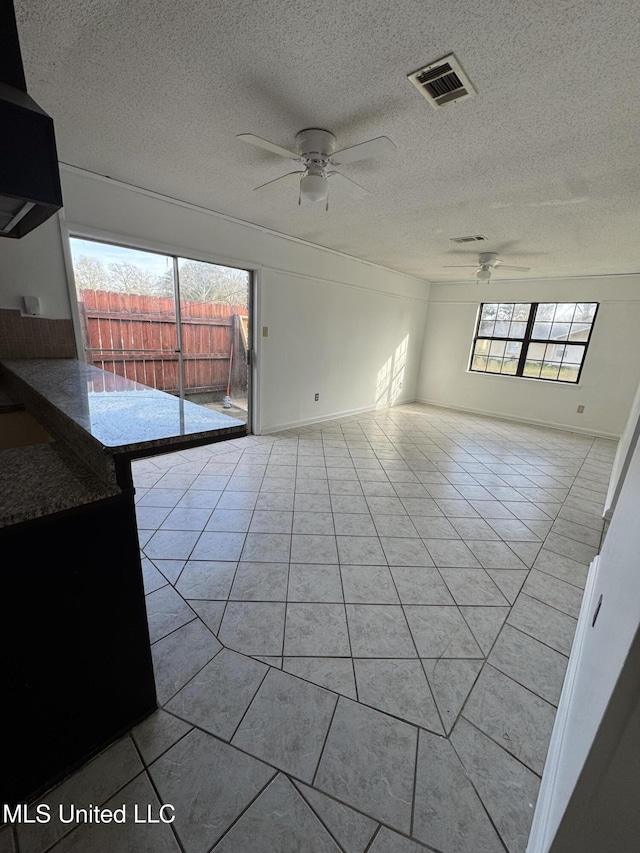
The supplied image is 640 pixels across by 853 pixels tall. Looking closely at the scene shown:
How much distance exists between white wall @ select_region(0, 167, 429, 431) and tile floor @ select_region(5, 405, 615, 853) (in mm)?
1783

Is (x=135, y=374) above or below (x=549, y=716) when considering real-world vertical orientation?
above

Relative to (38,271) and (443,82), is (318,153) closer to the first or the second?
(443,82)

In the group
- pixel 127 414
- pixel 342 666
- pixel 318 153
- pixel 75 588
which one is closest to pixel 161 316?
pixel 318 153

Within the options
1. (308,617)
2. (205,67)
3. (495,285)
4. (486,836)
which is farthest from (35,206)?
(495,285)

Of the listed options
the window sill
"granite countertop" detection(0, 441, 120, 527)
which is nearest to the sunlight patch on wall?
the window sill

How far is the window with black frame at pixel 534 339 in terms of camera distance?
5.31 metres

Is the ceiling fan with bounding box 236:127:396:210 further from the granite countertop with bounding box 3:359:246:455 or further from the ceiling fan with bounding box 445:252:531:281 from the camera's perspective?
the ceiling fan with bounding box 445:252:531:281

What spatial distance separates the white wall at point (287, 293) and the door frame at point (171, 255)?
0.05ft

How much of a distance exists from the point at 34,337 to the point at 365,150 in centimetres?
262

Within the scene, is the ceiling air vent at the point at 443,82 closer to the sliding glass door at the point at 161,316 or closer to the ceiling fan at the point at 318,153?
the ceiling fan at the point at 318,153

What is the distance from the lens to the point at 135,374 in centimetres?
343

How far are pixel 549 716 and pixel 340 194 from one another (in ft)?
10.7

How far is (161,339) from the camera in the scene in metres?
3.43

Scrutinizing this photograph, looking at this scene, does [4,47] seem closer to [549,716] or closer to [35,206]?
[35,206]
